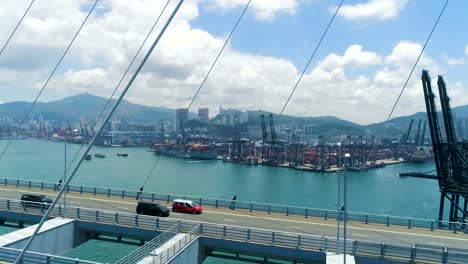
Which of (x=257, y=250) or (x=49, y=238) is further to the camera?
(x=49, y=238)

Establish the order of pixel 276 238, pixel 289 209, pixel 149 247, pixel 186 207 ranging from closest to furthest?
pixel 149 247, pixel 276 238, pixel 186 207, pixel 289 209

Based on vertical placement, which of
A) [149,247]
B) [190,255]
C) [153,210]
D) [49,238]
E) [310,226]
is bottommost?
[190,255]

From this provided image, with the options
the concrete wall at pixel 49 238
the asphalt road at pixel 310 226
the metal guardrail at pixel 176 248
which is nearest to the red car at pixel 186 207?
the asphalt road at pixel 310 226

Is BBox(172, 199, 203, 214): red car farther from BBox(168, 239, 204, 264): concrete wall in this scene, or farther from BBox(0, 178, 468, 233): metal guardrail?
BBox(168, 239, 204, 264): concrete wall

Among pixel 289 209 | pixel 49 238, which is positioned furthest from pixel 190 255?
pixel 289 209

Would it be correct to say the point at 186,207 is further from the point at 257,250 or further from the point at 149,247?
the point at 149,247

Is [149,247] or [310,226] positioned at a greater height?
[149,247]
